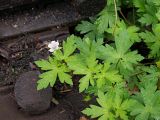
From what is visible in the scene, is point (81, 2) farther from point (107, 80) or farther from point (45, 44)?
point (107, 80)

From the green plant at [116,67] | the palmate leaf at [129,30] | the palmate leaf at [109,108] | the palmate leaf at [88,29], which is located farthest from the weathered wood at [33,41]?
the palmate leaf at [109,108]

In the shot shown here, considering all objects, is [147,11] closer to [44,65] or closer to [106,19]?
[106,19]

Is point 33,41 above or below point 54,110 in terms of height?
above

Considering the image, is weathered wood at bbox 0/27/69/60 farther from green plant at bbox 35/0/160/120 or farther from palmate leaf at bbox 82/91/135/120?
palmate leaf at bbox 82/91/135/120

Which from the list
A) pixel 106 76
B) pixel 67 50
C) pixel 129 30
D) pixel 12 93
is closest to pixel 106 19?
pixel 129 30

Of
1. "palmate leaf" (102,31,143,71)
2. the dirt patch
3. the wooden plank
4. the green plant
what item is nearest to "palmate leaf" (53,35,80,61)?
the green plant

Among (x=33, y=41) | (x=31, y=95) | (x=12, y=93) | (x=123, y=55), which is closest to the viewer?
(x=123, y=55)

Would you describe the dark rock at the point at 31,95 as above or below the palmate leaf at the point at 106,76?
below

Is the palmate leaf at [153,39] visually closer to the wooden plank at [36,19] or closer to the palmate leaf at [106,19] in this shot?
the palmate leaf at [106,19]
